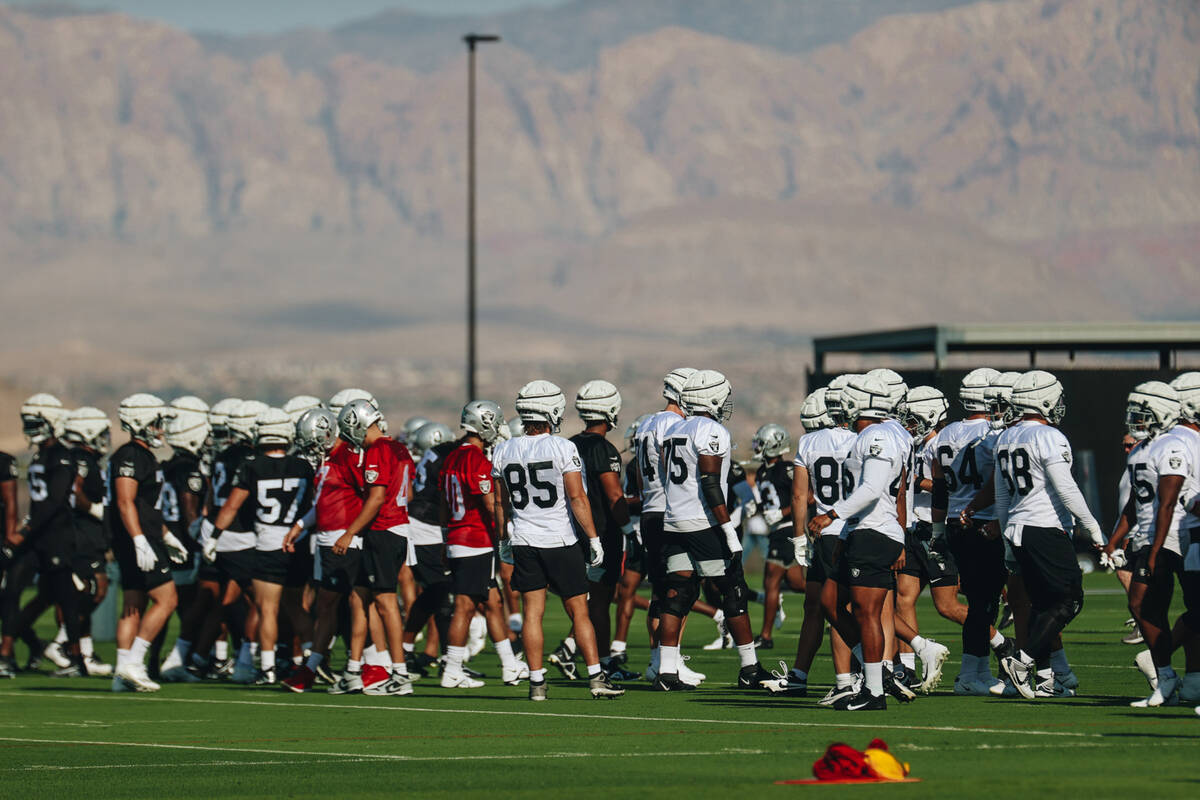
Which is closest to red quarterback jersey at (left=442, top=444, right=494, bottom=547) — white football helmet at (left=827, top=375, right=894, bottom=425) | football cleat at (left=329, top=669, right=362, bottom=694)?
football cleat at (left=329, top=669, right=362, bottom=694)

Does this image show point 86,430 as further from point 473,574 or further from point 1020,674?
point 1020,674

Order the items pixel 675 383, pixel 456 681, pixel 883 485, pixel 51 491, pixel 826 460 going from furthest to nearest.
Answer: pixel 51 491
pixel 456 681
pixel 675 383
pixel 826 460
pixel 883 485

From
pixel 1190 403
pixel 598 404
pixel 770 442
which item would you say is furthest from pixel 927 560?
pixel 770 442

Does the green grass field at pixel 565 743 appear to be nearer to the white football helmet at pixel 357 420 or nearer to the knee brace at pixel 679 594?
the knee brace at pixel 679 594

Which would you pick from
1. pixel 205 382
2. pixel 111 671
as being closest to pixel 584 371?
pixel 205 382

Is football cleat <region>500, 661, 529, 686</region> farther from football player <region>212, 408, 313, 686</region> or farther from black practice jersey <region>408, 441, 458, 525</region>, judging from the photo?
football player <region>212, 408, 313, 686</region>

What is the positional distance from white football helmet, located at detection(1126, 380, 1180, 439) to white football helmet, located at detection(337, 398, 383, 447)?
5381 millimetres

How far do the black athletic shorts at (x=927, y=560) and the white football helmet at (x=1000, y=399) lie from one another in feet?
3.28

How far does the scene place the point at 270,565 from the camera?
1529 cm

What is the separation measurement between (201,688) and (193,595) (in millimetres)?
1225

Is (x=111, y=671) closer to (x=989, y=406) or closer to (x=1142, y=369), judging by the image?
(x=989, y=406)

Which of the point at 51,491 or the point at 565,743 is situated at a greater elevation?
the point at 51,491

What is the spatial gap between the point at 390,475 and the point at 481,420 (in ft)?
2.57

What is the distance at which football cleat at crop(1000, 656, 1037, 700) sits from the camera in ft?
41.2
